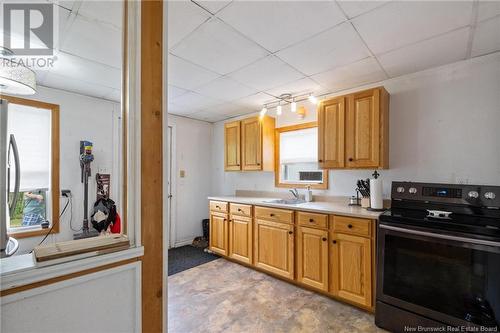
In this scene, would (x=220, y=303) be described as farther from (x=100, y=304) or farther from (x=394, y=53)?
(x=394, y=53)

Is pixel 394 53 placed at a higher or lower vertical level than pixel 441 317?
higher

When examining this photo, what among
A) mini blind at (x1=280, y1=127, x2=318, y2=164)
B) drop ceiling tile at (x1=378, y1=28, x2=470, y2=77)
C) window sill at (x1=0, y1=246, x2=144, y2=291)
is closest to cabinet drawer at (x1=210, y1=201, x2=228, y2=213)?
mini blind at (x1=280, y1=127, x2=318, y2=164)

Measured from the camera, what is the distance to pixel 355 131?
2.58m

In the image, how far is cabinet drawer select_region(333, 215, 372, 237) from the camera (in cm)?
221

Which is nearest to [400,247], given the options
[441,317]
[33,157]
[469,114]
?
[441,317]

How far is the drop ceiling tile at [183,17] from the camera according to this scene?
1.52 meters

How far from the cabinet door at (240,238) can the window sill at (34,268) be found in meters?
2.26

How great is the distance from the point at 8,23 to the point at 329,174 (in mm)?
3359

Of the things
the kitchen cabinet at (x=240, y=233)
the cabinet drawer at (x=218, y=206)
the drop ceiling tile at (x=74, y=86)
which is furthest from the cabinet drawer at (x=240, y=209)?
the drop ceiling tile at (x=74, y=86)

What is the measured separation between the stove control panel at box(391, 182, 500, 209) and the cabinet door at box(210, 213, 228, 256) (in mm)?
2291

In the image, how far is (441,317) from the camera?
5.85ft

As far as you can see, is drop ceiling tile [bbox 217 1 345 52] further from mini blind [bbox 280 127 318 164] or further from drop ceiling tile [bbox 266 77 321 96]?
mini blind [bbox 280 127 318 164]

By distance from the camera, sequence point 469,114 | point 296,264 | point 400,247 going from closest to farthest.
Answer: point 400,247 < point 469,114 < point 296,264

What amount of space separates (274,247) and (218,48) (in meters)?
2.30
